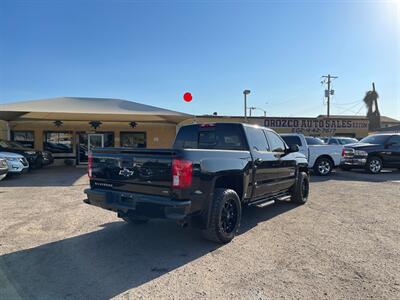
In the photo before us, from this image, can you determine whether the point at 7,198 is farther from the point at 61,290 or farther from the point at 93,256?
the point at 61,290

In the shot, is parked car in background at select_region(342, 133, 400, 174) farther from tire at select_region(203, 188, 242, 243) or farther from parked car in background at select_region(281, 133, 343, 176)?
tire at select_region(203, 188, 242, 243)

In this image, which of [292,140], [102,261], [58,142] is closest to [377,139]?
[292,140]

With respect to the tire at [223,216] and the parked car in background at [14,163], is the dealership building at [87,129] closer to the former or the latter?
the parked car in background at [14,163]

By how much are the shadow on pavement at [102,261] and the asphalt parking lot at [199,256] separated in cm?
1

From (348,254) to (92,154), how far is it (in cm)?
426

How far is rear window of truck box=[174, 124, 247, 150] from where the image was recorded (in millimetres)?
5742

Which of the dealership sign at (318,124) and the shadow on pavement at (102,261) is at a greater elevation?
the dealership sign at (318,124)

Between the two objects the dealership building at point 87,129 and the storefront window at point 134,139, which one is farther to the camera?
the storefront window at point 134,139

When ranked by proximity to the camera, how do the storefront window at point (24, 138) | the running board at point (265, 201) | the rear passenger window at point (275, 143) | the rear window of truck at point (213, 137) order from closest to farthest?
the rear window of truck at point (213, 137), the running board at point (265, 201), the rear passenger window at point (275, 143), the storefront window at point (24, 138)

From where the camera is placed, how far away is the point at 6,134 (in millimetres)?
19719

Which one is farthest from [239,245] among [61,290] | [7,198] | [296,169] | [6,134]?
[6,134]

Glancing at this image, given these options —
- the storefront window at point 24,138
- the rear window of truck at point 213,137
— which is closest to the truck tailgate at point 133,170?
the rear window of truck at point 213,137

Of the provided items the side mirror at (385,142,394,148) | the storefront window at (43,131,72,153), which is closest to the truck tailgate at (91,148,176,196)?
the side mirror at (385,142,394,148)

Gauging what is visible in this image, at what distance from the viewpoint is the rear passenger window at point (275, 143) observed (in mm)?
6610
